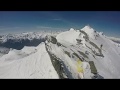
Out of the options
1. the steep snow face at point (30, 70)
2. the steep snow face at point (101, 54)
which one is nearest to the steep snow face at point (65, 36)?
Result: the steep snow face at point (101, 54)

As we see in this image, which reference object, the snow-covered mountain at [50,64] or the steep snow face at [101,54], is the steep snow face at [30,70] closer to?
the snow-covered mountain at [50,64]

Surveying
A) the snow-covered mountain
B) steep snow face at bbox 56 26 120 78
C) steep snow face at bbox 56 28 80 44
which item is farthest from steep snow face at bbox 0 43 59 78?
steep snow face at bbox 56 28 80 44

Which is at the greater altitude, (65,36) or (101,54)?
(65,36)

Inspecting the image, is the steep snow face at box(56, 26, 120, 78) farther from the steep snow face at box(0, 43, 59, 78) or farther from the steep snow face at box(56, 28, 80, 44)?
the steep snow face at box(0, 43, 59, 78)

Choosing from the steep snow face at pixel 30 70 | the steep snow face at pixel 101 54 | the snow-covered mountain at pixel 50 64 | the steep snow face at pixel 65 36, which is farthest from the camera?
the steep snow face at pixel 65 36

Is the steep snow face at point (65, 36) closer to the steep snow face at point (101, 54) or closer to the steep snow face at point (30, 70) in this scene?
the steep snow face at point (101, 54)

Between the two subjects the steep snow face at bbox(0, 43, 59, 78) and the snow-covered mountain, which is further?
the snow-covered mountain

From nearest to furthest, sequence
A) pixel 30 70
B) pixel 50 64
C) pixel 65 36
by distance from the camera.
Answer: pixel 30 70 → pixel 50 64 → pixel 65 36

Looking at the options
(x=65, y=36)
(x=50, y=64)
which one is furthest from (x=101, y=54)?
(x=50, y=64)

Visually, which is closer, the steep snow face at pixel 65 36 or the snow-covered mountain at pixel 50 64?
the snow-covered mountain at pixel 50 64

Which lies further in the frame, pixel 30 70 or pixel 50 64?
pixel 50 64

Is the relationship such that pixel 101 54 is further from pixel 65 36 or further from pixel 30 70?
pixel 30 70

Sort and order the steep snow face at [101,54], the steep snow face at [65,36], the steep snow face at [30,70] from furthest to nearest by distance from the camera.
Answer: the steep snow face at [65,36]
the steep snow face at [101,54]
the steep snow face at [30,70]
